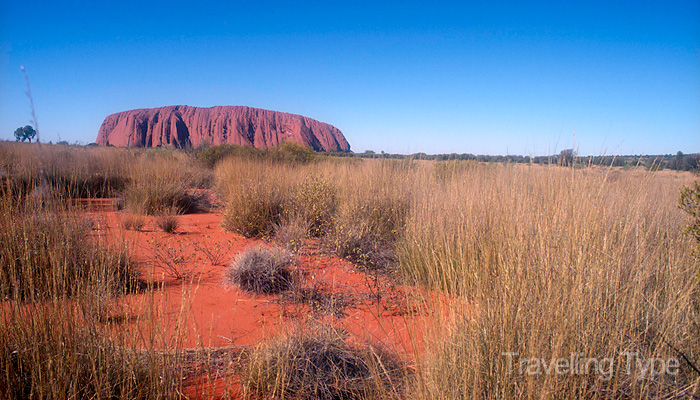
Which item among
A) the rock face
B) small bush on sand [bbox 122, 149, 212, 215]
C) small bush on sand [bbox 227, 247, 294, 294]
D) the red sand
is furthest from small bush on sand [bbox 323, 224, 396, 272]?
the rock face

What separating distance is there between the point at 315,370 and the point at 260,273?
1.68 meters

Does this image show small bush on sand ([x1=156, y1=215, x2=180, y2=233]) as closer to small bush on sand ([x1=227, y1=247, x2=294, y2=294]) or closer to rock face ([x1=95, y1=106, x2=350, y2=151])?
small bush on sand ([x1=227, y1=247, x2=294, y2=294])

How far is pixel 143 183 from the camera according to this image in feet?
21.1

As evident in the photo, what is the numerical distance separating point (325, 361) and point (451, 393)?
0.92 meters

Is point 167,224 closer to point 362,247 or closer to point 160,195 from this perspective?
point 160,195

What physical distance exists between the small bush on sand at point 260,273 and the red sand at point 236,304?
0.36ft

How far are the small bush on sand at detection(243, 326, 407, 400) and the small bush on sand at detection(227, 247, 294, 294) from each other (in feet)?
4.29

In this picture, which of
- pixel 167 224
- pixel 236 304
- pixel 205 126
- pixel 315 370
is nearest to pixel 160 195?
pixel 167 224

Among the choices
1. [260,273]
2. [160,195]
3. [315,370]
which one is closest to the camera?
[315,370]

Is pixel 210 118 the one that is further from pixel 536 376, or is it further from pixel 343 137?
pixel 536 376

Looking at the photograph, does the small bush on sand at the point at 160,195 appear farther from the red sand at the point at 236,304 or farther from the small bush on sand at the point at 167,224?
the red sand at the point at 236,304

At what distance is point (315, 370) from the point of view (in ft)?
6.31

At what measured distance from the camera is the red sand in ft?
6.51

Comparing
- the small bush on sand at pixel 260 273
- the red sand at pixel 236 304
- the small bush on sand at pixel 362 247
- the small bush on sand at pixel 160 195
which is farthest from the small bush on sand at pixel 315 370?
the small bush on sand at pixel 160 195
